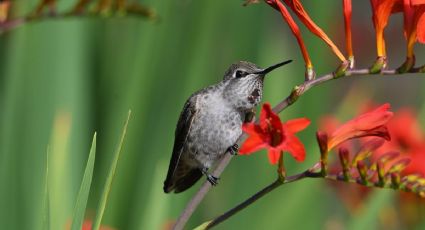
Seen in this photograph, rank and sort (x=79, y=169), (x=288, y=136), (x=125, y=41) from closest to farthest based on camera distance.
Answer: (x=288, y=136), (x=79, y=169), (x=125, y=41)

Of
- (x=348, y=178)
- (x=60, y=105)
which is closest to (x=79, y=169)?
(x=60, y=105)

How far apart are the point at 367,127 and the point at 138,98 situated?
1117 mm

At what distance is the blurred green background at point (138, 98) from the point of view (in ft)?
6.31

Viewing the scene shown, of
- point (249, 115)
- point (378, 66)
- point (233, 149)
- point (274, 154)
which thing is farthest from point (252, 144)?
point (249, 115)

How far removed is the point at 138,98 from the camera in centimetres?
204

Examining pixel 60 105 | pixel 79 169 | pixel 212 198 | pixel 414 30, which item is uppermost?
pixel 414 30

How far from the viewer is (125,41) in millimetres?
2314

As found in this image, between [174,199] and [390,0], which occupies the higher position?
[390,0]

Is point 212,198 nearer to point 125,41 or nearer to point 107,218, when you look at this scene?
point 107,218

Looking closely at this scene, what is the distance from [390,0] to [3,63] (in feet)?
4.52

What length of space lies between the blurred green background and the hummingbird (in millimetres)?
459

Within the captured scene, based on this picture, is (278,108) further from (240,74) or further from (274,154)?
(240,74)

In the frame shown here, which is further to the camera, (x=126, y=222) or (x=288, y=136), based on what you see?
(x=126, y=222)

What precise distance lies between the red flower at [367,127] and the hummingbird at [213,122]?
196 millimetres
